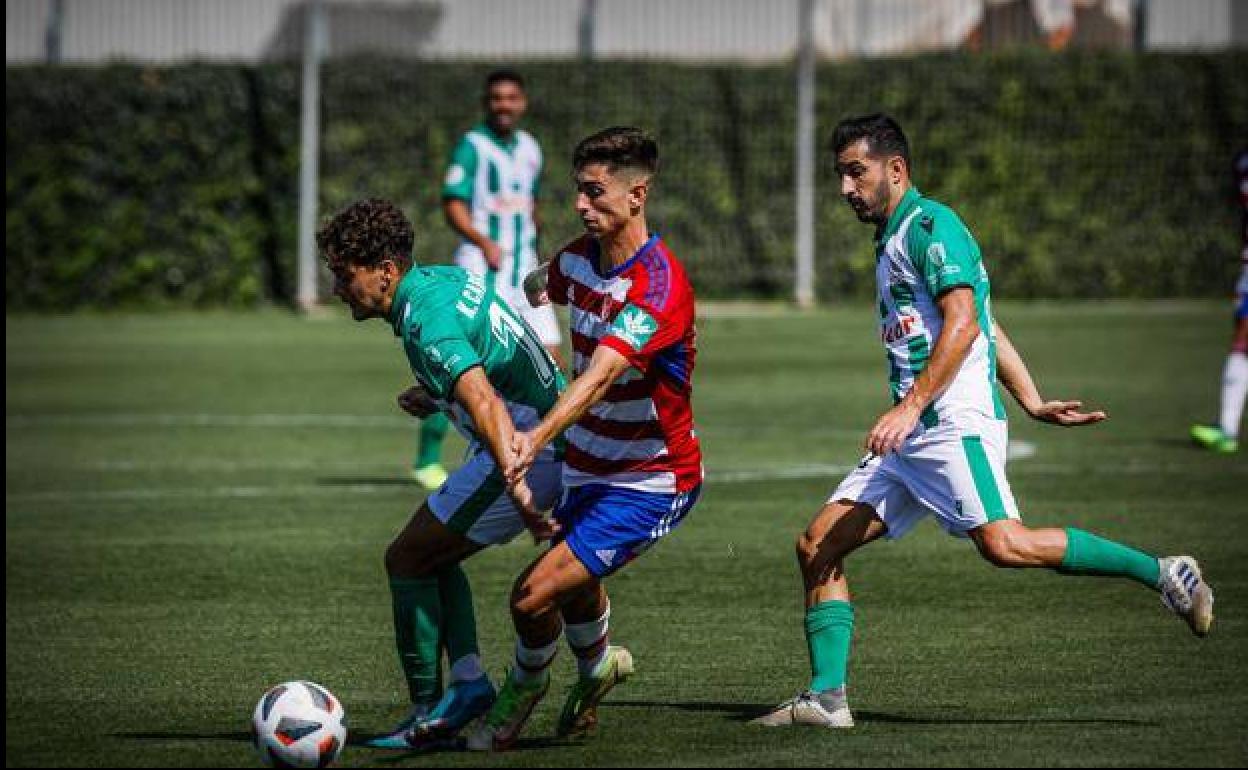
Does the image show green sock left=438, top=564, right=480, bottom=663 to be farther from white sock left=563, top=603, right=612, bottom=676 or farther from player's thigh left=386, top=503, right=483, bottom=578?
white sock left=563, top=603, right=612, bottom=676

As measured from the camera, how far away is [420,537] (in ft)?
24.5

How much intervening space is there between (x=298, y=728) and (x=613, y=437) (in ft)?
4.55

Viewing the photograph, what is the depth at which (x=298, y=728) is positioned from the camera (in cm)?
695

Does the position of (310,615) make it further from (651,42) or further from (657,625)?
(651,42)

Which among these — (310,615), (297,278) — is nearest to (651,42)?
(297,278)

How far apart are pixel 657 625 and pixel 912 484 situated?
2.11 metres

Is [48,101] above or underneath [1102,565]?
above

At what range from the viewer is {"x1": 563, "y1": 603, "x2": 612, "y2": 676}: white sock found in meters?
7.52

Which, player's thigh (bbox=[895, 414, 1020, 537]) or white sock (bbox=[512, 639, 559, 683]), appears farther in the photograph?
player's thigh (bbox=[895, 414, 1020, 537])

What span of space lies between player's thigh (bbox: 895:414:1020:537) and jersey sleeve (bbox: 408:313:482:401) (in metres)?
1.72

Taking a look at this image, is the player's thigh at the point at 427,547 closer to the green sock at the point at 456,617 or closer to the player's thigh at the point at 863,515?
the green sock at the point at 456,617

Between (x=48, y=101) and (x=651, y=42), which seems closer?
(x=48, y=101)

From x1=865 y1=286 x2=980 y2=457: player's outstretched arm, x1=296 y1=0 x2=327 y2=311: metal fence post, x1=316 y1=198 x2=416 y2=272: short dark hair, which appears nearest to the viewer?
x1=316 y1=198 x2=416 y2=272: short dark hair

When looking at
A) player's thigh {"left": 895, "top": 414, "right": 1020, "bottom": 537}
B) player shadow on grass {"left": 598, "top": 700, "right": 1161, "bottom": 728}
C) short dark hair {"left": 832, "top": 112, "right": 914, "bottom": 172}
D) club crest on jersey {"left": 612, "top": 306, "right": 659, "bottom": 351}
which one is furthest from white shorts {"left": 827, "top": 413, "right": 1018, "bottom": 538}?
club crest on jersey {"left": 612, "top": 306, "right": 659, "bottom": 351}
